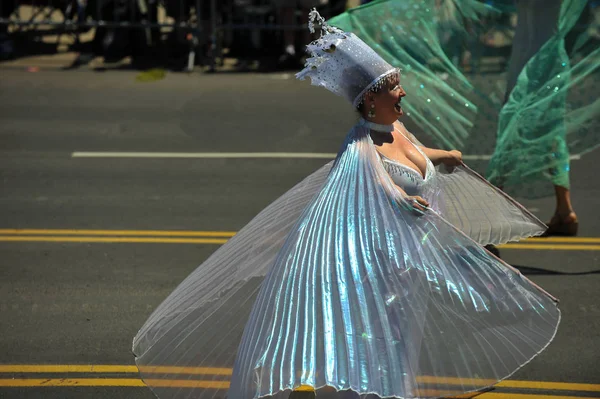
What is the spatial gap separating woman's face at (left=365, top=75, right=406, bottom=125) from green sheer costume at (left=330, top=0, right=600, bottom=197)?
217 centimetres

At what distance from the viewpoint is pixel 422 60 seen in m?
6.51

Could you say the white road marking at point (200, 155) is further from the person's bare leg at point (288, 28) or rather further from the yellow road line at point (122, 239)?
the person's bare leg at point (288, 28)

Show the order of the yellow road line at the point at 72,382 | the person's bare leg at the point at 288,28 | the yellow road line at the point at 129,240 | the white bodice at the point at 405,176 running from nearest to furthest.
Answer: the white bodice at the point at 405,176, the yellow road line at the point at 72,382, the yellow road line at the point at 129,240, the person's bare leg at the point at 288,28

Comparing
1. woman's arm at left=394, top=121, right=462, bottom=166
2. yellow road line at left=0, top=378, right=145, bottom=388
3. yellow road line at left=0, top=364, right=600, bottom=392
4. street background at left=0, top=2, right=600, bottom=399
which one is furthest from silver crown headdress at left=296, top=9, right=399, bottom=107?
yellow road line at left=0, top=378, right=145, bottom=388

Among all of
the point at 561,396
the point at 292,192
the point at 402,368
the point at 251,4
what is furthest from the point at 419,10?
the point at 251,4

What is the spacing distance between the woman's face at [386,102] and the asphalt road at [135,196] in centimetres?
167

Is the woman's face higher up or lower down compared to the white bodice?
higher up

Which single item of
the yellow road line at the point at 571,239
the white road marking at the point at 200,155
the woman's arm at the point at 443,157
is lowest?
the white road marking at the point at 200,155

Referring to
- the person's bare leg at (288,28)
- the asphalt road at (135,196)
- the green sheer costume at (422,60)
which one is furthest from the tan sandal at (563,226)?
the person's bare leg at (288,28)

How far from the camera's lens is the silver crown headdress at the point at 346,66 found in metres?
4.10

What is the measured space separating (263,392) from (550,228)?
155 inches

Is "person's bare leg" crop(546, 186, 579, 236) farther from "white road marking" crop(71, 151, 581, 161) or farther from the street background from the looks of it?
"white road marking" crop(71, 151, 581, 161)

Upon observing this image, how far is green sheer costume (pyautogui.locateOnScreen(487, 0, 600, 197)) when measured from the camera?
6324 millimetres

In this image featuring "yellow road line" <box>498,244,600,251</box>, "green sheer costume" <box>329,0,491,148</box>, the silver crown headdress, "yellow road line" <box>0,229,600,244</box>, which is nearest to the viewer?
the silver crown headdress
